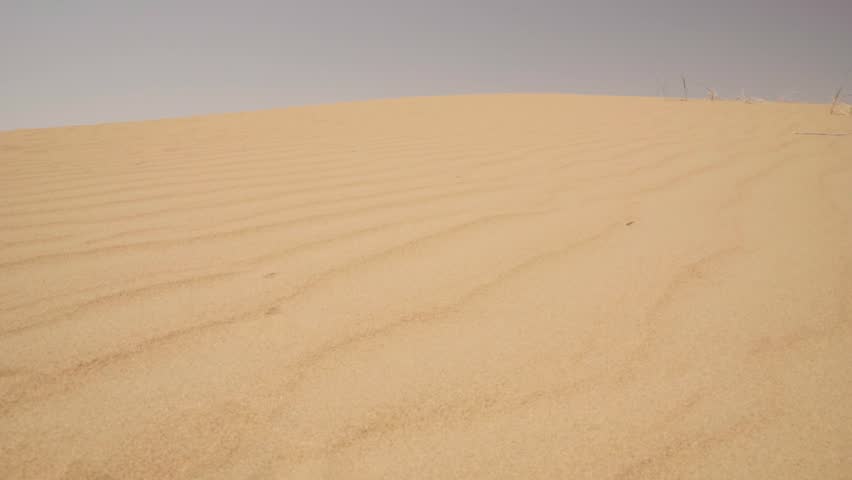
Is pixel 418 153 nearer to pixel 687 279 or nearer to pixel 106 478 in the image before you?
pixel 687 279

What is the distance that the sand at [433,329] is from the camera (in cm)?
68

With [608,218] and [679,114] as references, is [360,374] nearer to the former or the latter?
[608,218]

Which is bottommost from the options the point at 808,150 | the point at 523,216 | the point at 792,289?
the point at 808,150

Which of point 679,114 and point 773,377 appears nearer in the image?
point 773,377

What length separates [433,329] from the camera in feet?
3.20

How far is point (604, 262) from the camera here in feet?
4.21

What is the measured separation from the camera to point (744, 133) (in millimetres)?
3402

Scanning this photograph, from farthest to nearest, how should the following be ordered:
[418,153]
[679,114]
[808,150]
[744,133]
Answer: [679,114] → [744,133] → [418,153] → [808,150]

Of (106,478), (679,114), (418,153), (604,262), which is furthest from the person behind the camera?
(679,114)

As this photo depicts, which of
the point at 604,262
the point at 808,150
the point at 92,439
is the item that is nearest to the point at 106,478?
the point at 92,439

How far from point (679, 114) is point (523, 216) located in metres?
3.91

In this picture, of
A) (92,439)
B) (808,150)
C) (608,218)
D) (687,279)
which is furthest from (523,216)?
(808,150)

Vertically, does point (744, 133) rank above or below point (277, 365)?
below

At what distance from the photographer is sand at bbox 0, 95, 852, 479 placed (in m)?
0.68
